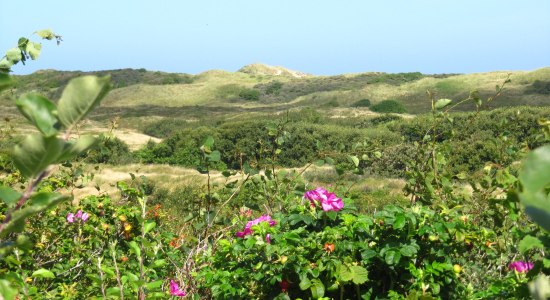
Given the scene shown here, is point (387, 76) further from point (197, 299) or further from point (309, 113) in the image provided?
point (197, 299)

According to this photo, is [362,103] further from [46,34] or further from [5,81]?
[5,81]

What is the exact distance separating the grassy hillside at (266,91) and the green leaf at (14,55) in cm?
3231

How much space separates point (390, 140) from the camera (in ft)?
62.8

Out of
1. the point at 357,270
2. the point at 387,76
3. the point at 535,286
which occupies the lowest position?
the point at 387,76

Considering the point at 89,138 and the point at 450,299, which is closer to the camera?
the point at 89,138

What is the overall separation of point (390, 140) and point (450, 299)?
56.0ft

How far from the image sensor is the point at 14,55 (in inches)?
90.8

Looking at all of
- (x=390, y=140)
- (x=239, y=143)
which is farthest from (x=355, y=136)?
(x=239, y=143)

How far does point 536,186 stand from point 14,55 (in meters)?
2.38

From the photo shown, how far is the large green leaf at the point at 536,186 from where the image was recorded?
316 millimetres

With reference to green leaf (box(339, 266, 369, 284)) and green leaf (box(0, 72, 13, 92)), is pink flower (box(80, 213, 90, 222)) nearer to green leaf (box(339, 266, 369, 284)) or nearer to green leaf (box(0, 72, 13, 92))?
green leaf (box(339, 266, 369, 284))

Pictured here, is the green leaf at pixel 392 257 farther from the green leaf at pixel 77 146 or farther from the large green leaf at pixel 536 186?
the large green leaf at pixel 536 186

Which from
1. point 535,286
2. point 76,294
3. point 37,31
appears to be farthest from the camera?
point 37,31

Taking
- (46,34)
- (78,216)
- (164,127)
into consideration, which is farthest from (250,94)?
(46,34)
